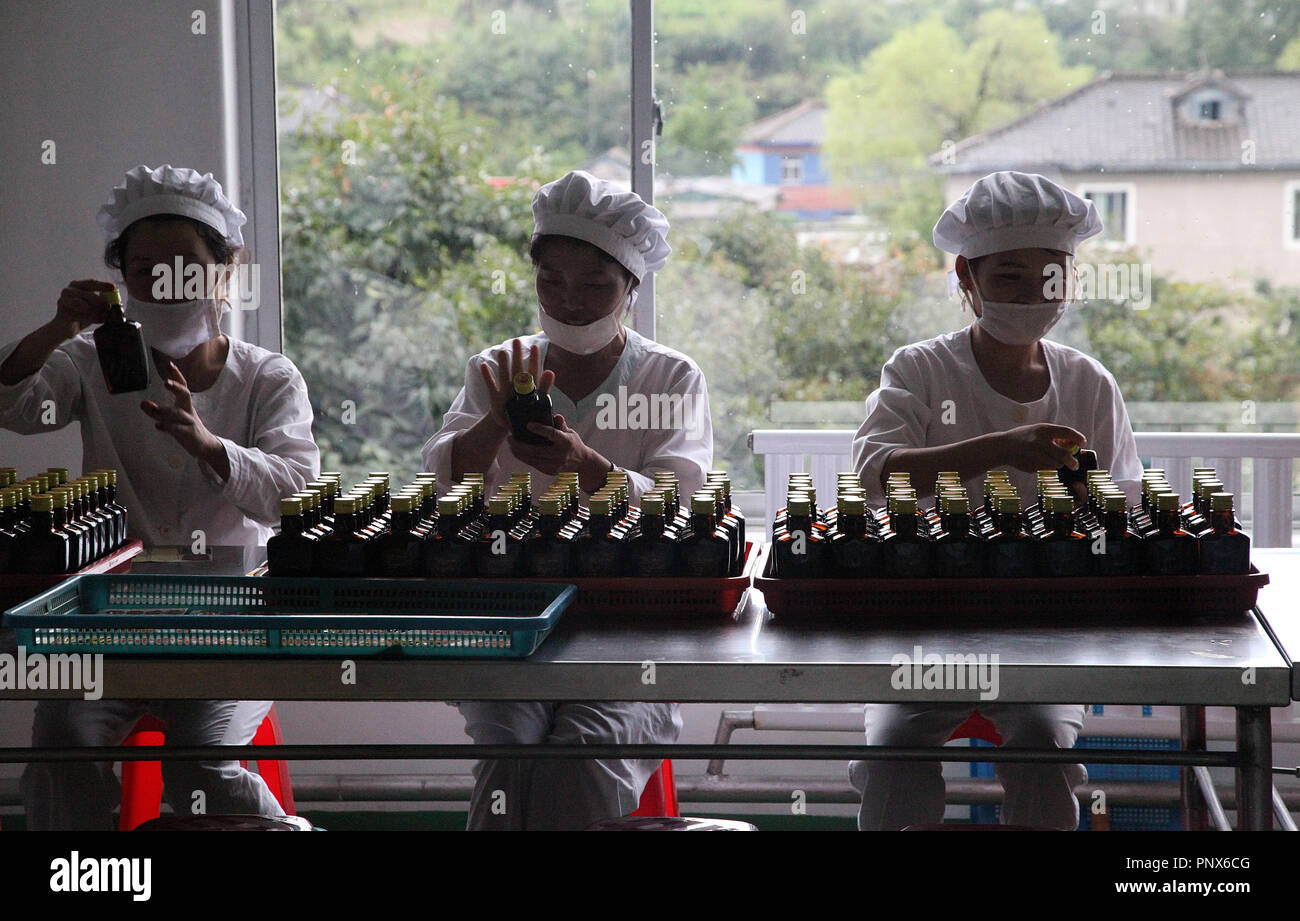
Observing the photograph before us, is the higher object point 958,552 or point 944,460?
point 944,460

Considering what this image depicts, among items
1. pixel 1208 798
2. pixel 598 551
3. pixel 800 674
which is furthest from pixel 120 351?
→ pixel 1208 798

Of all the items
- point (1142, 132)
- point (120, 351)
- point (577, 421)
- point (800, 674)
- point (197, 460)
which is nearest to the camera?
point (800, 674)

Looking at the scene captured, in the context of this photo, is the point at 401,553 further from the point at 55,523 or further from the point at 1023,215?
the point at 1023,215

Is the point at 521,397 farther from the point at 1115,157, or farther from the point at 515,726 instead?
the point at 1115,157

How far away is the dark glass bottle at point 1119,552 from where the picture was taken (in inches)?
69.3

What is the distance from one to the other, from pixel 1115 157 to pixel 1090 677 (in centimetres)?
227

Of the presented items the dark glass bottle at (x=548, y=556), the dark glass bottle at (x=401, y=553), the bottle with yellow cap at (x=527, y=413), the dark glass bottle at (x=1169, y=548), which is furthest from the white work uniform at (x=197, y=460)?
the dark glass bottle at (x=1169, y=548)

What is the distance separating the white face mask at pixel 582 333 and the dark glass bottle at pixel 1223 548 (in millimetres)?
1296

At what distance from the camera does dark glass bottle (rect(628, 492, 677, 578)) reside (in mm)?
1817

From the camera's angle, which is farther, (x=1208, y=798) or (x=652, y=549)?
(x=1208, y=798)

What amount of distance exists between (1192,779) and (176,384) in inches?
81.6

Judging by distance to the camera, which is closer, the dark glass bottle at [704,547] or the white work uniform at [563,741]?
the dark glass bottle at [704,547]

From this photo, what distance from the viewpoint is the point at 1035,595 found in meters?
1.77

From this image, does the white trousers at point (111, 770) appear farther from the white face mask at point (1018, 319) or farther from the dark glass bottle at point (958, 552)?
the white face mask at point (1018, 319)
